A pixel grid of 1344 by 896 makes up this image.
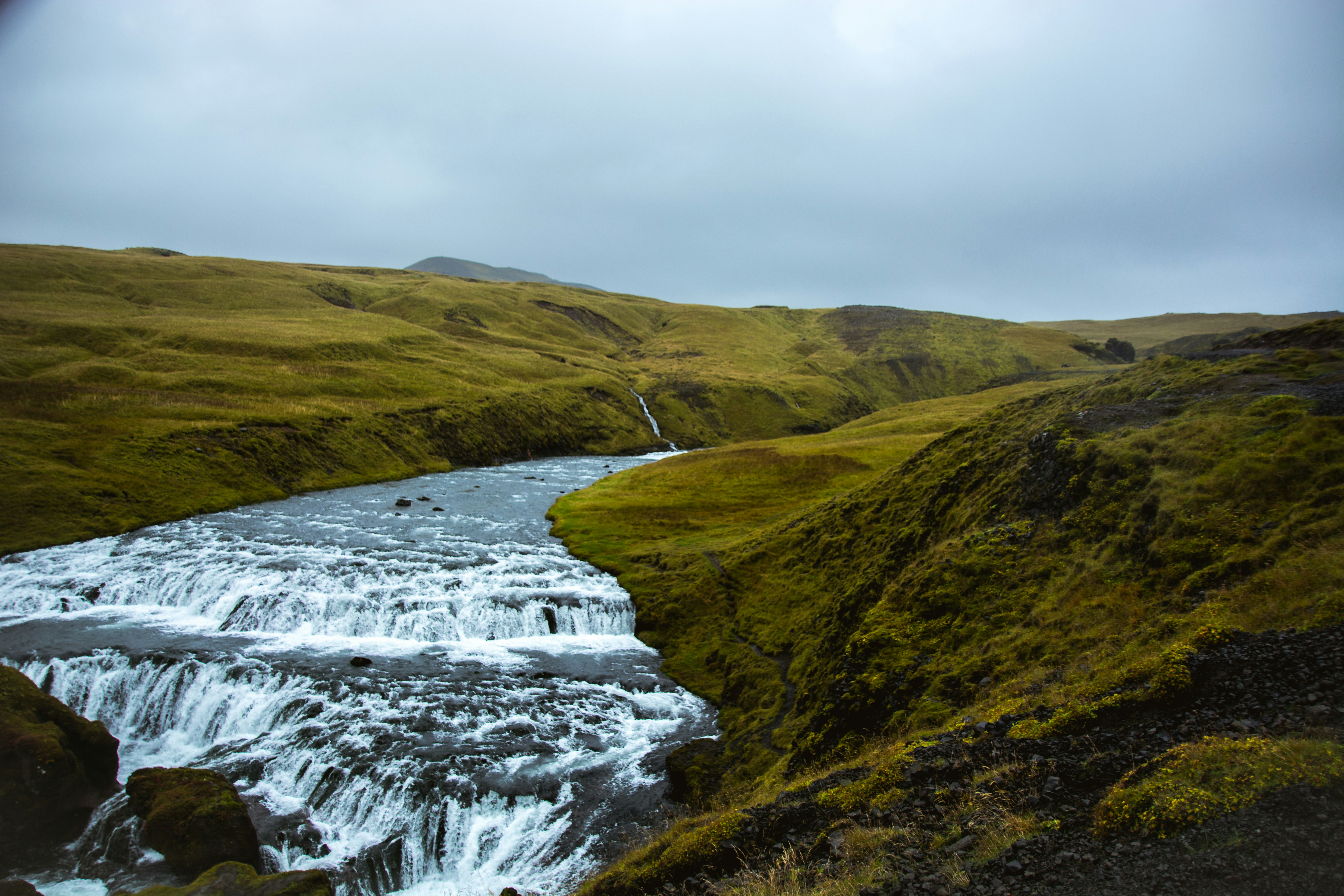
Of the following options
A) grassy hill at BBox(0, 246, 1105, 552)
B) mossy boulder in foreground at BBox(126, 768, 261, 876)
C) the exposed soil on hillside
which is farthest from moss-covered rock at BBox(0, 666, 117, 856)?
grassy hill at BBox(0, 246, 1105, 552)

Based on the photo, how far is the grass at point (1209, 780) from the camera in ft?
26.5

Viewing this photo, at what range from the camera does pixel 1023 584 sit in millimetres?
18594

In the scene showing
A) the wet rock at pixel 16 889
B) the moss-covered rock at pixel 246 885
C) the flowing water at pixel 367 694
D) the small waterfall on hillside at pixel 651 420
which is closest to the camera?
the wet rock at pixel 16 889

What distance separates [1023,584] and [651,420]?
126588 mm

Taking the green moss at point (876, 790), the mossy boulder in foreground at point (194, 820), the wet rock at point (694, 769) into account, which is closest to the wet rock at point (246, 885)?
the mossy boulder in foreground at point (194, 820)

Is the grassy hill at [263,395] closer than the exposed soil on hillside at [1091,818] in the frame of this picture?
No

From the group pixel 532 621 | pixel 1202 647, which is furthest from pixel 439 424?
pixel 1202 647

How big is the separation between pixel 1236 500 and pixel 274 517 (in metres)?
58.7

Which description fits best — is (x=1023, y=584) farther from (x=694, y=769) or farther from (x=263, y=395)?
(x=263, y=395)

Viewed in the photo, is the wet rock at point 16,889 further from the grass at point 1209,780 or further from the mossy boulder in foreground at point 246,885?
the grass at point 1209,780

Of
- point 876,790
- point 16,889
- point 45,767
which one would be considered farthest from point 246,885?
point 876,790

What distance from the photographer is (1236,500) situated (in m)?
15.1

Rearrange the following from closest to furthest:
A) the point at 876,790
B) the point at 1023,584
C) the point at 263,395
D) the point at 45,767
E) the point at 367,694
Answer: the point at 876,790 < the point at 45,767 < the point at 1023,584 < the point at 367,694 < the point at 263,395

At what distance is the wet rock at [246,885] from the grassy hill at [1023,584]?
6837mm
